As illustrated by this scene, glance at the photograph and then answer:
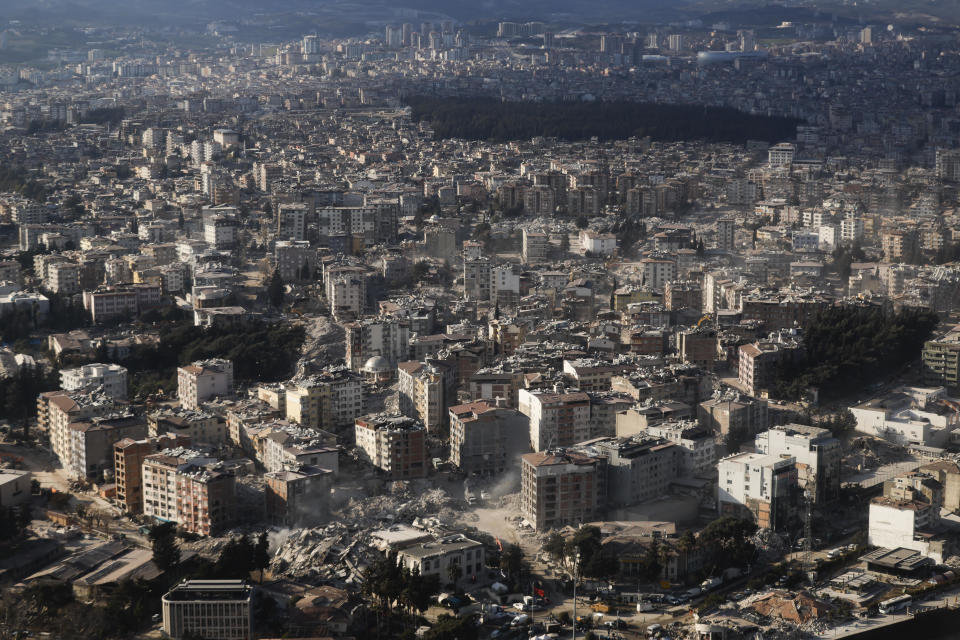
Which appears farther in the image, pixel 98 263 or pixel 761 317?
pixel 98 263

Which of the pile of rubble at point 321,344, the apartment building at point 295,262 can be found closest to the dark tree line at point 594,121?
the apartment building at point 295,262

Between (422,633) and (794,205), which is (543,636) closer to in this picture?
(422,633)

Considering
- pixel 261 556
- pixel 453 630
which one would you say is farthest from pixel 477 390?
pixel 453 630

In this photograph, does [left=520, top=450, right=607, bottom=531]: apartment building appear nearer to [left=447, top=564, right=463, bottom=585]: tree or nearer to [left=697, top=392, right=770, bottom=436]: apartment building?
[left=447, top=564, right=463, bottom=585]: tree

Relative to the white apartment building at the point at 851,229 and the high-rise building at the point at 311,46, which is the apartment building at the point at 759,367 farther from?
the high-rise building at the point at 311,46

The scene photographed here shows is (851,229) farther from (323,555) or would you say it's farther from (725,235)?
(323,555)

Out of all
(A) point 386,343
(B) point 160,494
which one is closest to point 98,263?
(A) point 386,343

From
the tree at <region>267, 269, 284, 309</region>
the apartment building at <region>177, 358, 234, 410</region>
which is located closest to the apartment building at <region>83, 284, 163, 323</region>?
the tree at <region>267, 269, 284, 309</region>
